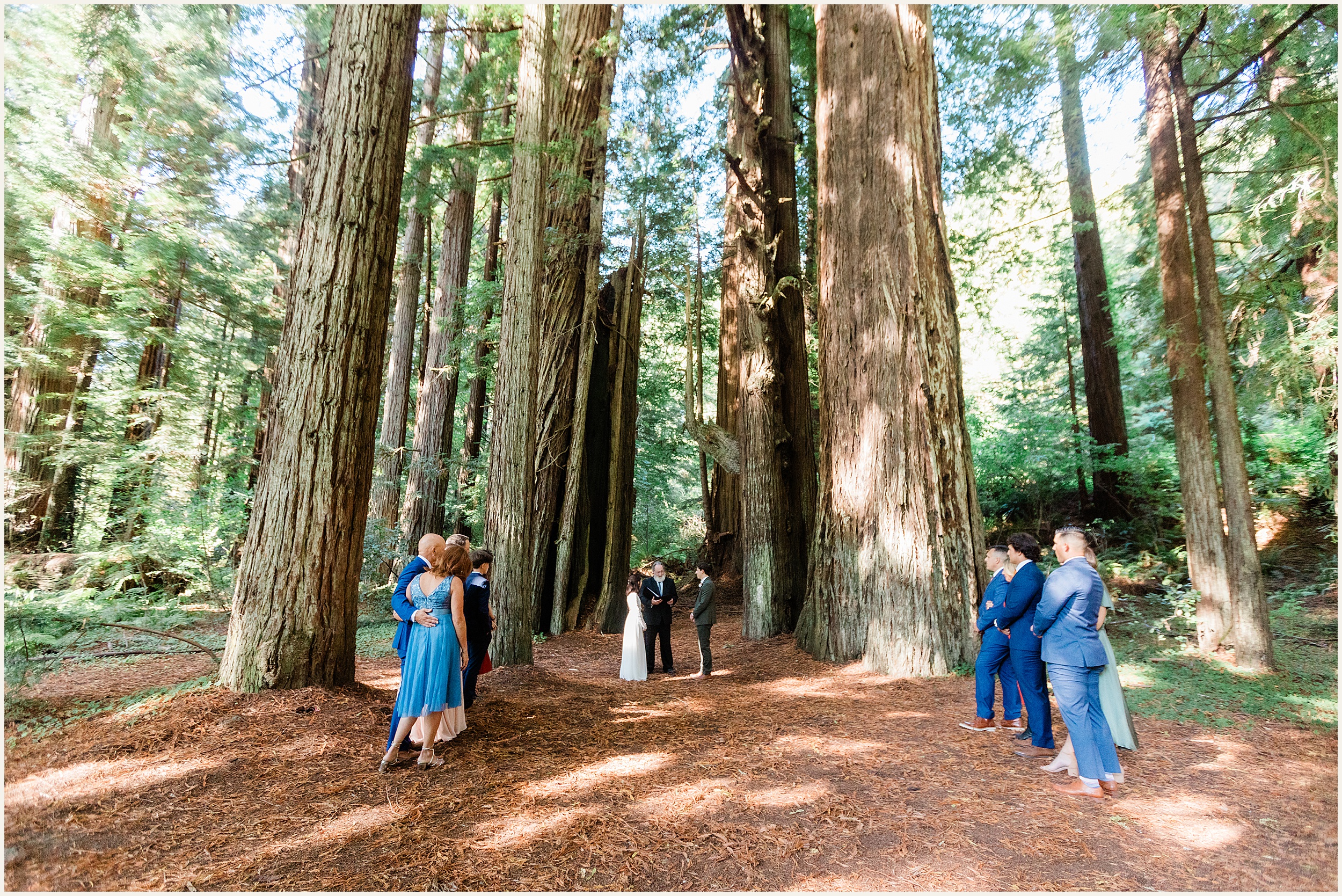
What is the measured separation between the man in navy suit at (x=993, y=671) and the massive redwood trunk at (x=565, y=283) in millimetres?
7237

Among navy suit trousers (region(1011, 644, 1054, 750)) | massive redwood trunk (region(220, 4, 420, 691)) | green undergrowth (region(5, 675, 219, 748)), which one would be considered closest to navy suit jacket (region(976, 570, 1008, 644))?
navy suit trousers (region(1011, 644, 1054, 750))

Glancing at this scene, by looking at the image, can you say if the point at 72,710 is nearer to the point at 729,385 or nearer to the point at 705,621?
the point at 705,621

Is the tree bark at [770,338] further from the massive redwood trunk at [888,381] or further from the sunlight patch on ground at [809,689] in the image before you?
the sunlight patch on ground at [809,689]

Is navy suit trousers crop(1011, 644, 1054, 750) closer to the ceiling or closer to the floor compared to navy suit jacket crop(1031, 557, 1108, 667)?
closer to the floor

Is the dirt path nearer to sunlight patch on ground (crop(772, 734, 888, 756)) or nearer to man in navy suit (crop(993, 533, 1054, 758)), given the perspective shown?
sunlight patch on ground (crop(772, 734, 888, 756))

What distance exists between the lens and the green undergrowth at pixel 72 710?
427 cm

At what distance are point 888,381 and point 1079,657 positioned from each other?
4.20m

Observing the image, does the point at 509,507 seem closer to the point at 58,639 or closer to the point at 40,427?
the point at 58,639

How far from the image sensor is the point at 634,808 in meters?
3.88

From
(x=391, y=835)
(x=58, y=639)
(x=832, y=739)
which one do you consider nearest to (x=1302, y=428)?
(x=832, y=739)

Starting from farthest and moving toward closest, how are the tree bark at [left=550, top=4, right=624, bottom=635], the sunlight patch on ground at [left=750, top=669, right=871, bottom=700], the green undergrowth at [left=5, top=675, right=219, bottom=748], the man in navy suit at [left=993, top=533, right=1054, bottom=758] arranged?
the tree bark at [left=550, top=4, right=624, bottom=635]
the sunlight patch on ground at [left=750, top=669, right=871, bottom=700]
the man in navy suit at [left=993, top=533, right=1054, bottom=758]
the green undergrowth at [left=5, top=675, right=219, bottom=748]

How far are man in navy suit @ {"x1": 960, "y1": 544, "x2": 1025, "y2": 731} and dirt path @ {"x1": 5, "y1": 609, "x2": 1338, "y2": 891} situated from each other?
236 mm

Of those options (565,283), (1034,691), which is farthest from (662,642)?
(565,283)

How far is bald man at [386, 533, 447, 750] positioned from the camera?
15.3 ft
